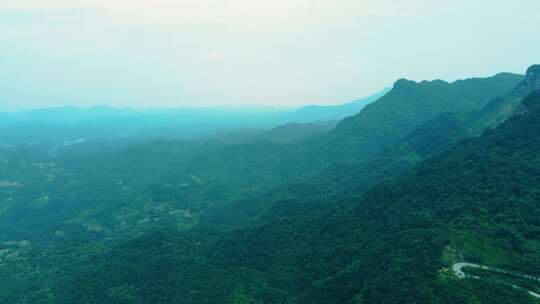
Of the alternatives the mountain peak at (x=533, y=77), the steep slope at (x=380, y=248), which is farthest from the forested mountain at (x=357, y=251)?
the mountain peak at (x=533, y=77)

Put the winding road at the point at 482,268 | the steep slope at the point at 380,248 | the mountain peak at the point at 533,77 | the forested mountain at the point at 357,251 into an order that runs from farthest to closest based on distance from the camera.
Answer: the mountain peak at the point at 533,77
the forested mountain at the point at 357,251
the steep slope at the point at 380,248
the winding road at the point at 482,268

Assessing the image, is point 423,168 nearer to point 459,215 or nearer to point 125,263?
point 459,215

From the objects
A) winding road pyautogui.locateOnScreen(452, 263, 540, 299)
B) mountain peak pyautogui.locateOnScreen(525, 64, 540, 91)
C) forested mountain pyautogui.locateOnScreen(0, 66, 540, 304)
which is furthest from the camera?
mountain peak pyautogui.locateOnScreen(525, 64, 540, 91)

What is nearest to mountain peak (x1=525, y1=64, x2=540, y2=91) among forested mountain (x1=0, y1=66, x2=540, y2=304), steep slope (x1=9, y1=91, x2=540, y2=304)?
steep slope (x1=9, y1=91, x2=540, y2=304)

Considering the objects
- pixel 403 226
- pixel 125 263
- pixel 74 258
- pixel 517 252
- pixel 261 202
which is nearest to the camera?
pixel 517 252

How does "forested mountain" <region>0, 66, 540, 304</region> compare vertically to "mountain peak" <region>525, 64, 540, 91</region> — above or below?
below

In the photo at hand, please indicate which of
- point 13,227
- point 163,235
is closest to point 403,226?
point 163,235

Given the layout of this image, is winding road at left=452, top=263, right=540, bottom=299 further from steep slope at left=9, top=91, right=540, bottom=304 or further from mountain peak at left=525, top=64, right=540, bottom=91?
mountain peak at left=525, top=64, right=540, bottom=91

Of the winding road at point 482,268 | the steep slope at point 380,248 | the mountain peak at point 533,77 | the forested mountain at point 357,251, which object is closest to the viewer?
the winding road at point 482,268

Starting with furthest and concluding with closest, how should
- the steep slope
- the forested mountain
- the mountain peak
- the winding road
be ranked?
the mountain peak → the forested mountain → the steep slope → the winding road

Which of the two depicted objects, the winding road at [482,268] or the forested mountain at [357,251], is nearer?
the winding road at [482,268]

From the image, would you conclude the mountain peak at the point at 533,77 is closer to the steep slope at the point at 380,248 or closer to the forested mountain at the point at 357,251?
the steep slope at the point at 380,248
